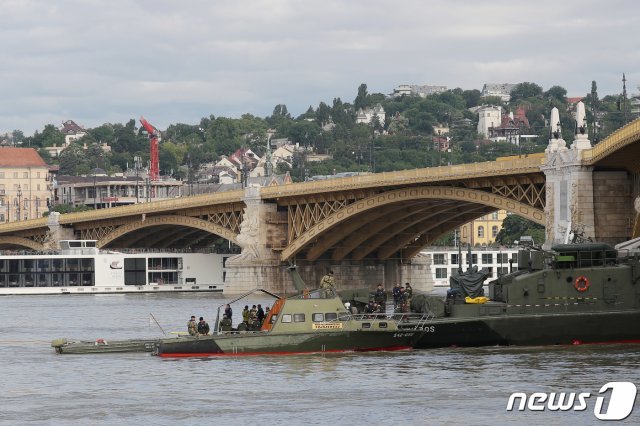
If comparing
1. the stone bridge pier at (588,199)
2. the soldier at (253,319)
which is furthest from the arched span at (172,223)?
the soldier at (253,319)

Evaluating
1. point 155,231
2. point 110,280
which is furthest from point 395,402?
point 155,231

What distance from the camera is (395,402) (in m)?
44.8

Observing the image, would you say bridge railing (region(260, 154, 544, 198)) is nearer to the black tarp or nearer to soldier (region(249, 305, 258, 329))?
the black tarp

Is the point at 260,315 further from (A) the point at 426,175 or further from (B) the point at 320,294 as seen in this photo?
(A) the point at 426,175

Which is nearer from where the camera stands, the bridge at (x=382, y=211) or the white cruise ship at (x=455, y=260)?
the bridge at (x=382, y=211)

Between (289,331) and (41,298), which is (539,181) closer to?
(289,331)

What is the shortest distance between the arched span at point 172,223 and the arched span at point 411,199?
24.7 ft

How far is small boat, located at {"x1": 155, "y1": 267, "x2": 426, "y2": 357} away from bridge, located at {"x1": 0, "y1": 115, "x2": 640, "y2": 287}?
84.2ft

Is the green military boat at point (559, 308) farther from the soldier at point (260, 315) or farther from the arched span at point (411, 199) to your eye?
the arched span at point (411, 199)

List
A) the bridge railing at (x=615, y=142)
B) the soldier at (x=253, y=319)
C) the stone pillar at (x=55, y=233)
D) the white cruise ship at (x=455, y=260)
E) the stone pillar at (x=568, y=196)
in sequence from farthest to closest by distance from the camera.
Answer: the stone pillar at (x=55, y=233) → the white cruise ship at (x=455, y=260) → the stone pillar at (x=568, y=196) → the bridge railing at (x=615, y=142) → the soldier at (x=253, y=319)

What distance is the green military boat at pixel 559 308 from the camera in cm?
5578

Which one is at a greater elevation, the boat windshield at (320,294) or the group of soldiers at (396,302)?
the boat windshield at (320,294)

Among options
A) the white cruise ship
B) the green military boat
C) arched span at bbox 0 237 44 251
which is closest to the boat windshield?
the green military boat

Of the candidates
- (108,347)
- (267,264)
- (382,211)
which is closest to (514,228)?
(267,264)
